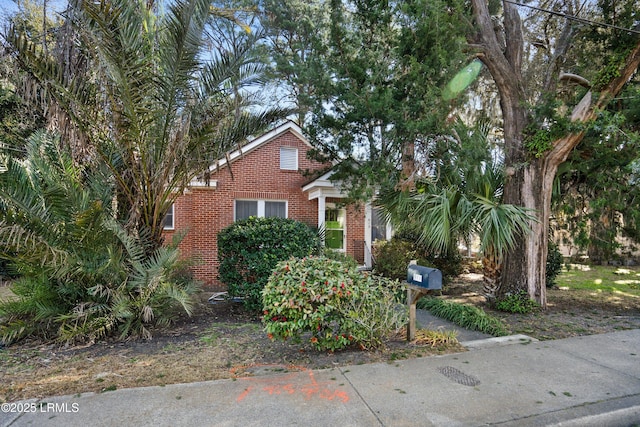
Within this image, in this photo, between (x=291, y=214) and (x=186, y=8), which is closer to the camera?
(x=186, y=8)

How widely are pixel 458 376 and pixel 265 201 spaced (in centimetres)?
905

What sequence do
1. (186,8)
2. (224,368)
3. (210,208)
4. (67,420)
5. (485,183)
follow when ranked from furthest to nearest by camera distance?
(210,208) → (485,183) → (186,8) → (224,368) → (67,420)

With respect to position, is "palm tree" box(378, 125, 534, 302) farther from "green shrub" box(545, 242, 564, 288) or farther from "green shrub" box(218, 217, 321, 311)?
"green shrub" box(545, 242, 564, 288)

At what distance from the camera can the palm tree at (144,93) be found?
530 centimetres

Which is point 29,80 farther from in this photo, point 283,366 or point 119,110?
point 283,366

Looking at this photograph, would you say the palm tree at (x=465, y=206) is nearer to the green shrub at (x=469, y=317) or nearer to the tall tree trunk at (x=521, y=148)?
the tall tree trunk at (x=521, y=148)

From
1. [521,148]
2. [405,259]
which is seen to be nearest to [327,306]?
[521,148]

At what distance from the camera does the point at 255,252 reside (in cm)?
695

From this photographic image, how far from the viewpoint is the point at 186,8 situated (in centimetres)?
527

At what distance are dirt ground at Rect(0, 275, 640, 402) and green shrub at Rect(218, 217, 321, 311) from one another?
60 cm

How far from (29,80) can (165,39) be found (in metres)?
2.25

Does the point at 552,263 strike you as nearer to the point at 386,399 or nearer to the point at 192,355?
the point at 386,399

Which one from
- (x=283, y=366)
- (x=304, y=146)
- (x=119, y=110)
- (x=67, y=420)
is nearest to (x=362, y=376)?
(x=283, y=366)

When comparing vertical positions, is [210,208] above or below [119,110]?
below
